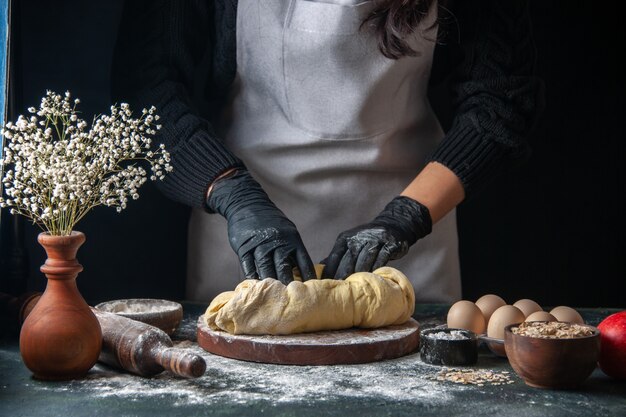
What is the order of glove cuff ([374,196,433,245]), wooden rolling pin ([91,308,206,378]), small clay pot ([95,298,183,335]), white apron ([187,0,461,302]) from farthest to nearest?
white apron ([187,0,461,302])
glove cuff ([374,196,433,245])
small clay pot ([95,298,183,335])
wooden rolling pin ([91,308,206,378])

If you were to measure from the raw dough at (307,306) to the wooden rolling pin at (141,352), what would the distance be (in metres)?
0.18

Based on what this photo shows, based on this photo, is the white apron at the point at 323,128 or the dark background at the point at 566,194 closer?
the white apron at the point at 323,128

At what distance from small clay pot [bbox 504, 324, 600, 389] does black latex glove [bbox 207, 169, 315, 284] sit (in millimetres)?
609

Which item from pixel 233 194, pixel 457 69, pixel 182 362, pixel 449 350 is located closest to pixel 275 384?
pixel 182 362

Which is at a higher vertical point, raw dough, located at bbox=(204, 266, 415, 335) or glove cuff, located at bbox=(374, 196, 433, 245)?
glove cuff, located at bbox=(374, 196, 433, 245)

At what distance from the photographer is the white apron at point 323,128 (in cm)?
241

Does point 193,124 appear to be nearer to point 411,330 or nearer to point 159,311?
point 159,311

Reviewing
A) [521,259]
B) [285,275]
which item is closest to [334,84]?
[285,275]

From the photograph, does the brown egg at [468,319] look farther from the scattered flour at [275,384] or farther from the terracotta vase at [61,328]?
the terracotta vase at [61,328]

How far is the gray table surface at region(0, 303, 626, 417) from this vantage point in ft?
4.72

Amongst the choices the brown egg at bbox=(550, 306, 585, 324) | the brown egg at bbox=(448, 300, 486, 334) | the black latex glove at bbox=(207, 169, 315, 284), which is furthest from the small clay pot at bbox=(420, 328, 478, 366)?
the black latex glove at bbox=(207, 169, 315, 284)

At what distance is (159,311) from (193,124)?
0.64 m

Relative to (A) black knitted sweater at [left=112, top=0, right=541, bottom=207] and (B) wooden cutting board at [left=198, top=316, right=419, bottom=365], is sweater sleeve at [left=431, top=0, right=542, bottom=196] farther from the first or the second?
(B) wooden cutting board at [left=198, top=316, right=419, bottom=365]

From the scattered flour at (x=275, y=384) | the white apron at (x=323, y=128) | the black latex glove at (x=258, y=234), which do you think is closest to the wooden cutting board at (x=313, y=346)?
the scattered flour at (x=275, y=384)
